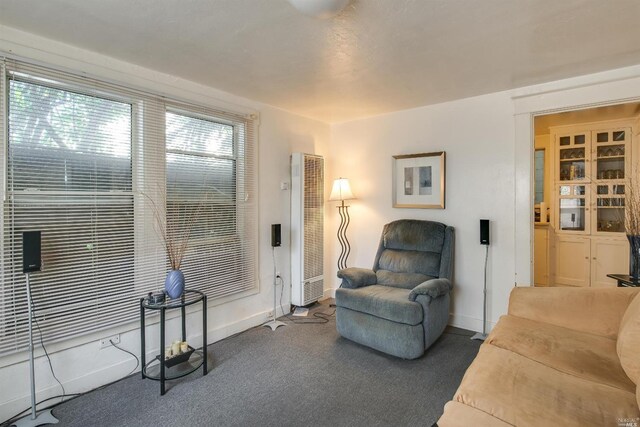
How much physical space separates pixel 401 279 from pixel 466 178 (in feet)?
4.11

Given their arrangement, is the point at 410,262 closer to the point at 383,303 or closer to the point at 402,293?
the point at 402,293

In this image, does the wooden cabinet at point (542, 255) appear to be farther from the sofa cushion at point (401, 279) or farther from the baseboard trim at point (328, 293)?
the baseboard trim at point (328, 293)

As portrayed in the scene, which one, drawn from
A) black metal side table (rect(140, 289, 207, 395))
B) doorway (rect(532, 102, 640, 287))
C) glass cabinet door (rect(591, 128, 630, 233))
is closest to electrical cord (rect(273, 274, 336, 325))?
black metal side table (rect(140, 289, 207, 395))

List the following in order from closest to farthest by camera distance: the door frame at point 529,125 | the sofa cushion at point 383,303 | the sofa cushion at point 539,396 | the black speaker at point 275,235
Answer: the sofa cushion at point 539,396 → the sofa cushion at point 383,303 → the door frame at point 529,125 → the black speaker at point 275,235

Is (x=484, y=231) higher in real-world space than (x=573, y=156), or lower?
lower

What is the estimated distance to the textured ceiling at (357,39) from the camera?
5.77ft

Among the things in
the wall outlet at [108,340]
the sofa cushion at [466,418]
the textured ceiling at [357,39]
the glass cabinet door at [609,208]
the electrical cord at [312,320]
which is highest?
the textured ceiling at [357,39]

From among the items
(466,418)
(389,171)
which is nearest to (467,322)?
(389,171)

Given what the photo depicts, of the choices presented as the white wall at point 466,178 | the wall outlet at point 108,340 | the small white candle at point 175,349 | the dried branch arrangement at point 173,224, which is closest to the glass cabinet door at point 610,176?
the white wall at point 466,178

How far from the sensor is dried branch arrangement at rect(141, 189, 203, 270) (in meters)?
2.61

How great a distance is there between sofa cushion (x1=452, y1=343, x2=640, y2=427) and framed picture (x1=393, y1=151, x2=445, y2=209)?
7.03 ft

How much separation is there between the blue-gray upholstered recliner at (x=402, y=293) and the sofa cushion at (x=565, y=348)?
0.66 meters

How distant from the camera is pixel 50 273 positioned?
6.87 feet

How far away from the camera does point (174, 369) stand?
2463 millimetres
